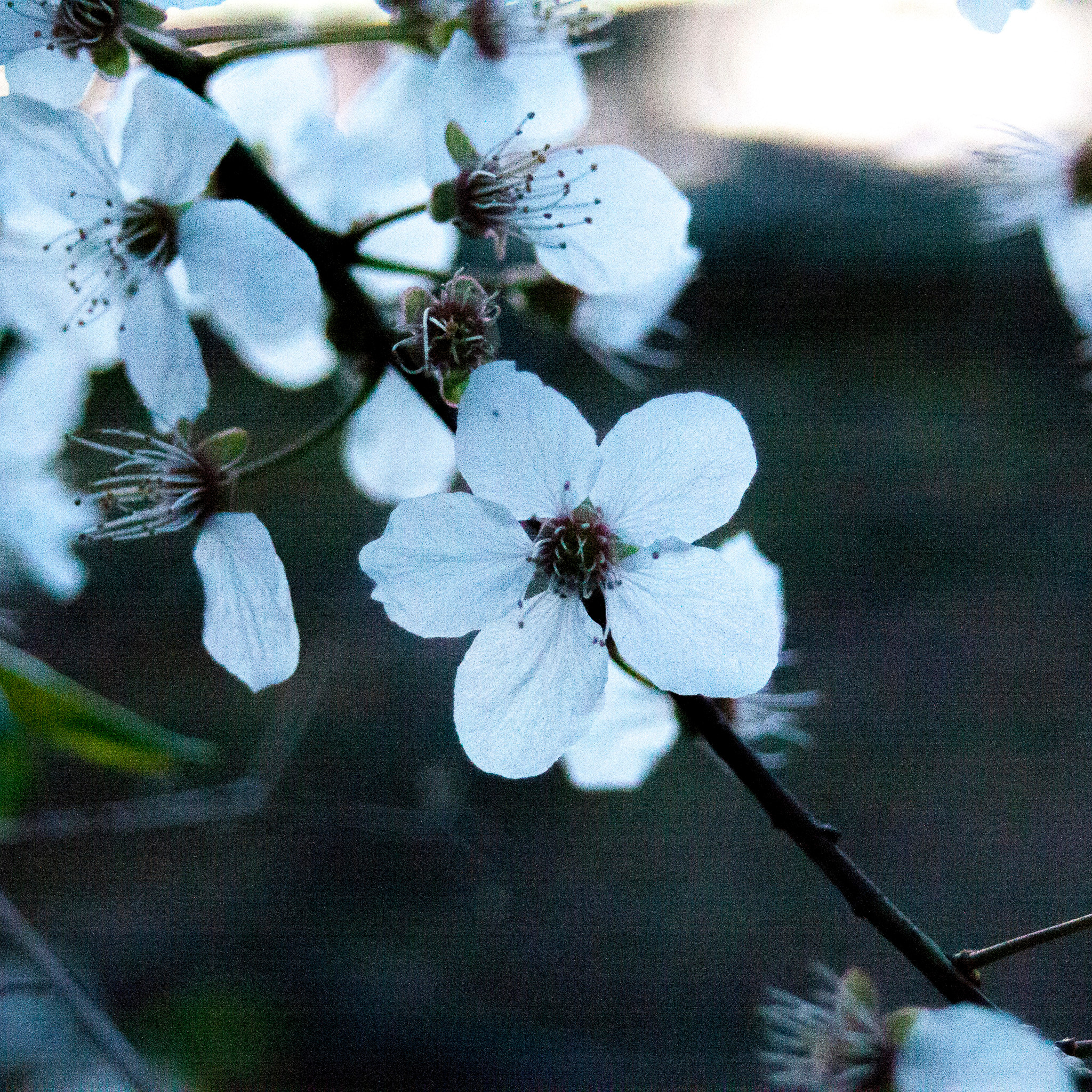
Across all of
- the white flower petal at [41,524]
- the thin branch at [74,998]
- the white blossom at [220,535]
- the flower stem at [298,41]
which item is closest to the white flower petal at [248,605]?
the white blossom at [220,535]

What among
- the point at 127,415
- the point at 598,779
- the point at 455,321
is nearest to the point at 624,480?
the point at 455,321

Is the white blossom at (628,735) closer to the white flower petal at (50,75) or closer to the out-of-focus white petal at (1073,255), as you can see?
the out-of-focus white petal at (1073,255)

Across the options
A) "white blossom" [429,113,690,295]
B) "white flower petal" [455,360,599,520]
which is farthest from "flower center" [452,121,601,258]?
"white flower petal" [455,360,599,520]

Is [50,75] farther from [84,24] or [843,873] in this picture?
[843,873]

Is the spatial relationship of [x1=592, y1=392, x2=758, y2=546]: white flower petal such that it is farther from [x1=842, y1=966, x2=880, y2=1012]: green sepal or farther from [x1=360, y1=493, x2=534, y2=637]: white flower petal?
[x1=842, y1=966, x2=880, y2=1012]: green sepal

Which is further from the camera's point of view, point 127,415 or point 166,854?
point 127,415

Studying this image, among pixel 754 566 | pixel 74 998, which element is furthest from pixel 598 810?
pixel 754 566

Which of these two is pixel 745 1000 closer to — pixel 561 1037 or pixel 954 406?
pixel 561 1037

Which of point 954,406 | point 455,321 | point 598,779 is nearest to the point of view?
point 455,321
